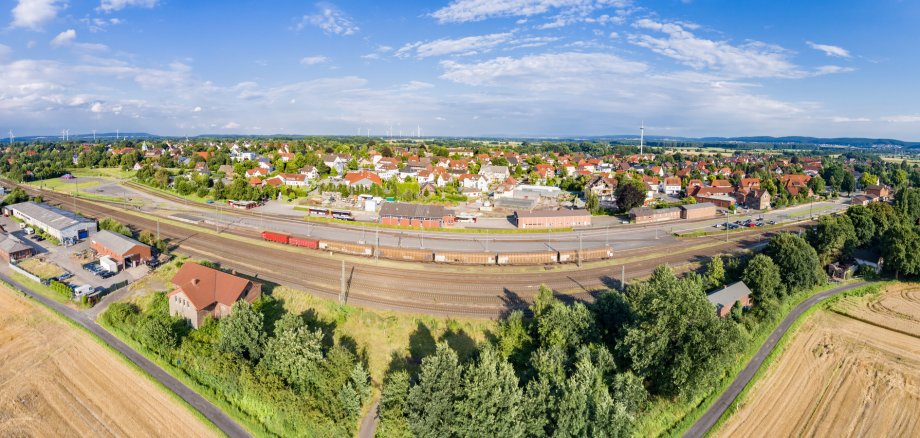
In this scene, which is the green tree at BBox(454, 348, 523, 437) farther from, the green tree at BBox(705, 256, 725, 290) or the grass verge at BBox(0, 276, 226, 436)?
the green tree at BBox(705, 256, 725, 290)

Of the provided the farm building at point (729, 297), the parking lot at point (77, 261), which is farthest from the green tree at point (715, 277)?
the parking lot at point (77, 261)

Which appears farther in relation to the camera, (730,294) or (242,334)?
(730,294)

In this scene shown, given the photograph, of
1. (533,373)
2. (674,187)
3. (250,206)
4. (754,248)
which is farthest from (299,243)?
(674,187)

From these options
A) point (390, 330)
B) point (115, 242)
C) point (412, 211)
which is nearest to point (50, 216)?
point (115, 242)

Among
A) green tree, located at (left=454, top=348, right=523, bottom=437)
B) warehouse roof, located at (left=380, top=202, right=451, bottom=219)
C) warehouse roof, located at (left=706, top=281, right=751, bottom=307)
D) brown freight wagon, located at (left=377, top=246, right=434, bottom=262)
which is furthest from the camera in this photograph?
warehouse roof, located at (left=380, top=202, right=451, bottom=219)

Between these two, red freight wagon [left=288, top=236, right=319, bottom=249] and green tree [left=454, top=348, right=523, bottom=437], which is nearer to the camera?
green tree [left=454, top=348, right=523, bottom=437]

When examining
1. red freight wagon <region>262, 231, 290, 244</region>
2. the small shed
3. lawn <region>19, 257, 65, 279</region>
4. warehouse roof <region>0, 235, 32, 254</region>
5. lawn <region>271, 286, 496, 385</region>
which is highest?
red freight wagon <region>262, 231, 290, 244</region>

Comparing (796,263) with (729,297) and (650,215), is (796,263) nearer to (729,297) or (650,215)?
(729,297)

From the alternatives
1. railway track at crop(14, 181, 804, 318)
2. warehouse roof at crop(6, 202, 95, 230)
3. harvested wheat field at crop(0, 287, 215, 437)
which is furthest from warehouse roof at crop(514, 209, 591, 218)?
warehouse roof at crop(6, 202, 95, 230)
